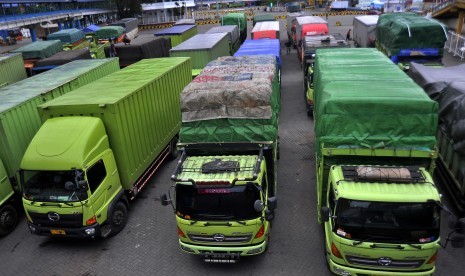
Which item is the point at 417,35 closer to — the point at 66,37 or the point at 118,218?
the point at 118,218

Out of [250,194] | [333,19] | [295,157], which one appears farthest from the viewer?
[333,19]

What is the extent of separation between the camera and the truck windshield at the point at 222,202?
712 cm

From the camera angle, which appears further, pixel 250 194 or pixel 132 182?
pixel 132 182

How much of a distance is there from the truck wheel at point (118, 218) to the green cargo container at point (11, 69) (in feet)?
41.2

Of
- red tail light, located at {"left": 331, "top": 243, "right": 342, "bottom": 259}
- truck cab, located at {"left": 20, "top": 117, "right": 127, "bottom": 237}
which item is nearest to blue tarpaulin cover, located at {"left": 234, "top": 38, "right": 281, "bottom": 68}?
truck cab, located at {"left": 20, "top": 117, "right": 127, "bottom": 237}

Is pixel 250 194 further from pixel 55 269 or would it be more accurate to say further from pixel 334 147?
pixel 55 269

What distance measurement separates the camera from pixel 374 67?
1142 centimetres

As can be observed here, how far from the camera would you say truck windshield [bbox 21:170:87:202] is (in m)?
8.28

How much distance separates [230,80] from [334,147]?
3807mm

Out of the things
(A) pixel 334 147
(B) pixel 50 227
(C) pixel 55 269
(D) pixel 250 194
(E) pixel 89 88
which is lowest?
(C) pixel 55 269

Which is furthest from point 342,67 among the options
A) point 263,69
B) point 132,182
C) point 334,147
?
point 132,182

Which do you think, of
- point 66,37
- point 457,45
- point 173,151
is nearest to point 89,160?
point 173,151

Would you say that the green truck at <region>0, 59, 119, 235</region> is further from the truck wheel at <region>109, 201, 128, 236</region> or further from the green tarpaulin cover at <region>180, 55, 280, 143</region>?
the green tarpaulin cover at <region>180, 55, 280, 143</region>

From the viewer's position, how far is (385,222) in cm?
634
